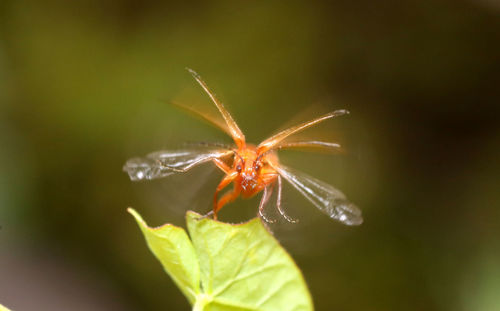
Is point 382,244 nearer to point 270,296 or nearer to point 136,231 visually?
point 136,231

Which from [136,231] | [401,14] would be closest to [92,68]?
[136,231]

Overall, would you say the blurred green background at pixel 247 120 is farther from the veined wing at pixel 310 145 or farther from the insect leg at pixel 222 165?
the insect leg at pixel 222 165

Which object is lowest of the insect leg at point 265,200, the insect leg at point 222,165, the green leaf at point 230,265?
the green leaf at point 230,265

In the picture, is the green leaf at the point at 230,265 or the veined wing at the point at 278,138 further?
the veined wing at the point at 278,138

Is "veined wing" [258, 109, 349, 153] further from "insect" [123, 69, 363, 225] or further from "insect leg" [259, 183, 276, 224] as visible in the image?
"insect leg" [259, 183, 276, 224]

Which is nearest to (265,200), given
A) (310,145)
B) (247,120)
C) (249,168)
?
(249,168)

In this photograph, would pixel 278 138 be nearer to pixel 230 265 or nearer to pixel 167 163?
pixel 167 163

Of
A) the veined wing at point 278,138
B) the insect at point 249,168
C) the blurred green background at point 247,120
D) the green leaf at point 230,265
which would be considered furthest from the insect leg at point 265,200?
the blurred green background at point 247,120
